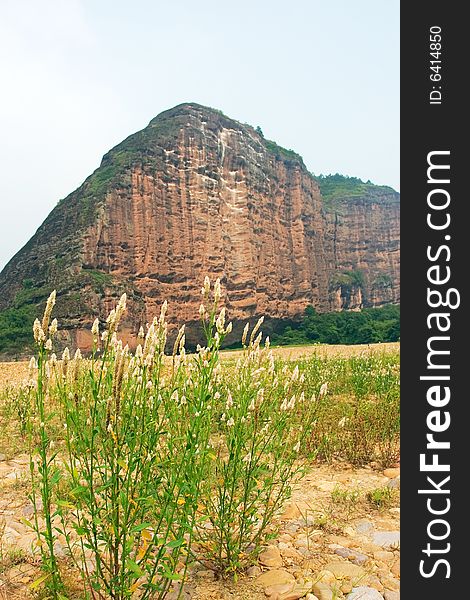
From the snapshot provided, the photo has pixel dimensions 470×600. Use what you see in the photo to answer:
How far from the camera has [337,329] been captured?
5150 centimetres

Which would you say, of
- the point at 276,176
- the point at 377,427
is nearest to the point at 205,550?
the point at 377,427

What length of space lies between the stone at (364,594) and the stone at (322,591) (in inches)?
3.7

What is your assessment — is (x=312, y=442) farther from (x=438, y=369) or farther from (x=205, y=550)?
(x=438, y=369)

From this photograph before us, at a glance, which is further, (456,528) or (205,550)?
(205,550)

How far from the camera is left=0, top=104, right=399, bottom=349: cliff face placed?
40656 millimetres

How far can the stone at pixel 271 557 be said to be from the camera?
2.89 m

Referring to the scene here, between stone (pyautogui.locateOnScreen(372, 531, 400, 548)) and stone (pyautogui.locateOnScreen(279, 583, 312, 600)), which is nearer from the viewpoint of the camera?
stone (pyautogui.locateOnScreen(279, 583, 312, 600))

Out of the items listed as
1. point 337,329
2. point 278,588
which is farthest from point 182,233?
point 278,588

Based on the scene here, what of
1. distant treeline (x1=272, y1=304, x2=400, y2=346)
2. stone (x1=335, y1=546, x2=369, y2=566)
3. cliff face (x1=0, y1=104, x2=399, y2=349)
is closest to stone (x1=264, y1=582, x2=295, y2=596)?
stone (x1=335, y1=546, x2=369, y2=566)

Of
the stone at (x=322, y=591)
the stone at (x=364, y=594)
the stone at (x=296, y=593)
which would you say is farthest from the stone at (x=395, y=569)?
the stone at (x=296, y=593)

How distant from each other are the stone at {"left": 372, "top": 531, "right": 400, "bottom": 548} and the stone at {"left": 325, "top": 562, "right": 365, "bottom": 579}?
390 mm

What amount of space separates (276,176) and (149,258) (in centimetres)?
1958

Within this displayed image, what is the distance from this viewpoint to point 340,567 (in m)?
2.81

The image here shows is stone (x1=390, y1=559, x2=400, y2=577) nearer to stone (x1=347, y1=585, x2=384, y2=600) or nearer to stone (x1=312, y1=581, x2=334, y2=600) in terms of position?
stone (x1=347, y1=585, x2=384, y2=600)
